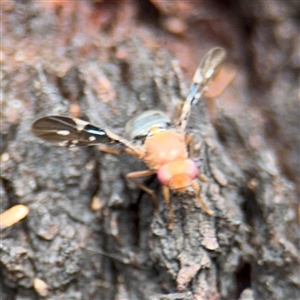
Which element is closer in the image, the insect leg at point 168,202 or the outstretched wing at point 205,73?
the insect leg at point 168,202

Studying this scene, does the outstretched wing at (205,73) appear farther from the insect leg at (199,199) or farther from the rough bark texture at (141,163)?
the insect leg at (199,199)

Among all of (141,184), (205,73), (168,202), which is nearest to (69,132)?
(141,184)

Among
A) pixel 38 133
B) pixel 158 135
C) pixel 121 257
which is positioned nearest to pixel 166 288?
pixel 121 257

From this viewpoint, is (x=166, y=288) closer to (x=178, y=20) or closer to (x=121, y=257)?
(x=121, y=257)

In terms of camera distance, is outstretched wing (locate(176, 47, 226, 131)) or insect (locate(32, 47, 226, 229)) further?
outstretched wing (locate(176, 47, 226, 131))

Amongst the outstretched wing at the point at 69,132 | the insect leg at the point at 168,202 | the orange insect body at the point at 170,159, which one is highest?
the outstretched wing at the point at 69,132

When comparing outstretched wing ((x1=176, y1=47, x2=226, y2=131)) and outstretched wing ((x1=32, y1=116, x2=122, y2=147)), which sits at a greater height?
outstretched wing ((x1=176, y1=47, x2=226, y2=131))


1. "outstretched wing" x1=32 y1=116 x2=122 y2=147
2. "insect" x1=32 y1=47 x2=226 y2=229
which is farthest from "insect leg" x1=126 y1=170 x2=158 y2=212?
"outstretched wing" x1=32 y1=116 x2=122 y2=147

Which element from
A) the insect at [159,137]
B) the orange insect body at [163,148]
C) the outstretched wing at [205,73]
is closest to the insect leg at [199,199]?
the insect at [159,137]

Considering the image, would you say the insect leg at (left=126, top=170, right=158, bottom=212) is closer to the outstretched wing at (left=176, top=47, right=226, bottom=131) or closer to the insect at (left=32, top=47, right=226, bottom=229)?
the insect at (left=32, top=47, right=226, bottom=229)
